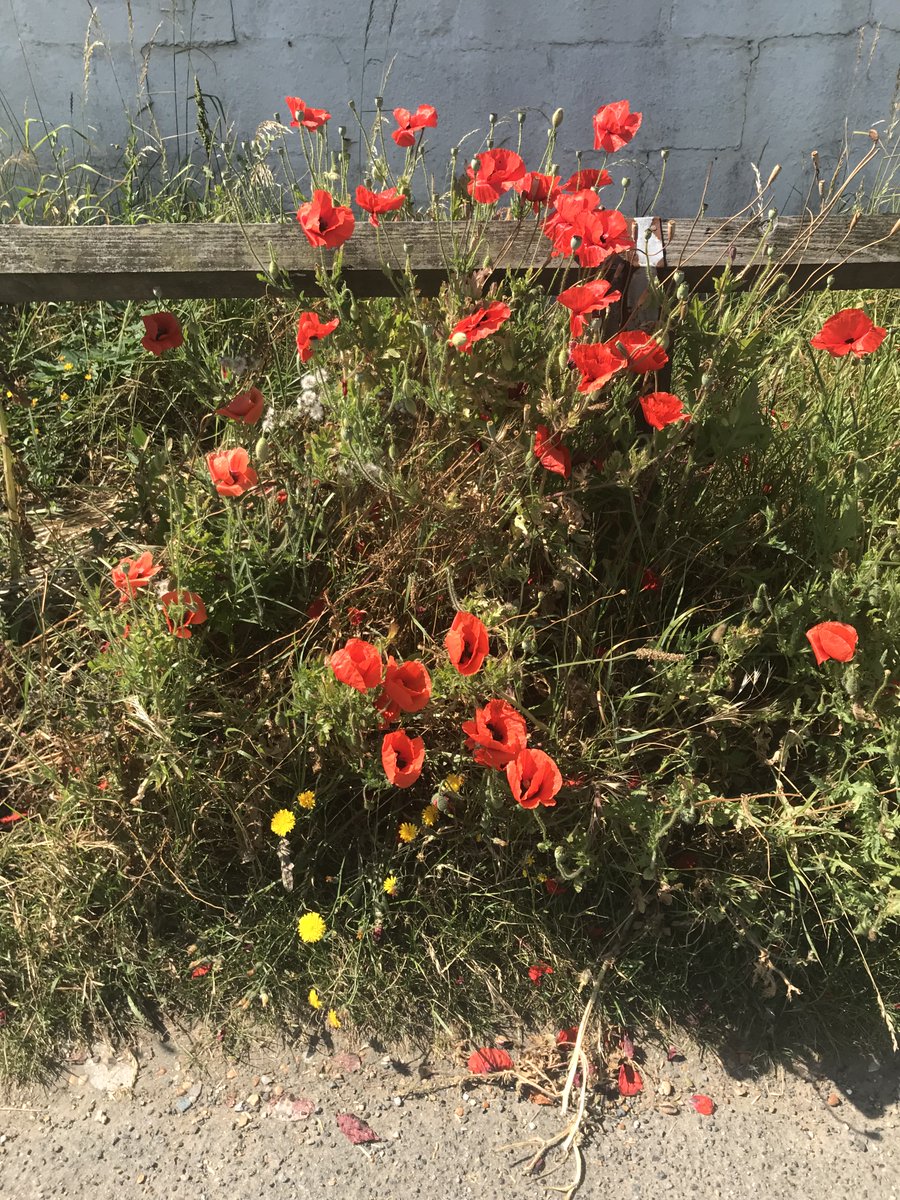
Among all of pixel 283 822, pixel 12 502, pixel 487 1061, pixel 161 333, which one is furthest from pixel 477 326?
pixel 487 1061

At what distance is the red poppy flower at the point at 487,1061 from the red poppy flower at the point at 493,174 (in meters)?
1.85

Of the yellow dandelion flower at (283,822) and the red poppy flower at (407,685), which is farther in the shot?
the yellow dandelion flower at (283,822)

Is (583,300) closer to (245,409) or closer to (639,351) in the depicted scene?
(639,351)

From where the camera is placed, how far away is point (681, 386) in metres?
2.33

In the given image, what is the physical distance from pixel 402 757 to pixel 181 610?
566 millimetres

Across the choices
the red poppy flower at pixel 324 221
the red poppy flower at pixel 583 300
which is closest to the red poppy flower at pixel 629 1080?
the red poppy flower at pixel 583 300

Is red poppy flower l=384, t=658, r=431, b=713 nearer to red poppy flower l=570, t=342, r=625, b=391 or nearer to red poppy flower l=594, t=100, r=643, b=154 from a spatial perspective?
red poppy flower l=570, t=342, r=625, b=391

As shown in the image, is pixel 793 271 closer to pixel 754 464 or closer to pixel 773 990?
pixel 754 464

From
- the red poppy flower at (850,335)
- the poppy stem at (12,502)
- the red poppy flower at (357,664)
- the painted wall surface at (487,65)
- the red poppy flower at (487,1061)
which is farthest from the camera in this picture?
the painted wall surface at (487,65)

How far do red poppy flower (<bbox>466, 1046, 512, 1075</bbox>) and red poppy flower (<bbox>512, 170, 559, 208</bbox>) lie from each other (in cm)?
188

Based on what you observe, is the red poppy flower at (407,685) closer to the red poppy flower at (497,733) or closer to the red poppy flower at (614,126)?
the red poppy flower at (497,733)

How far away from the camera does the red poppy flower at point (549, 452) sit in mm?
1783

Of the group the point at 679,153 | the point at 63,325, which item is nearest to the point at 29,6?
the point at 63,325

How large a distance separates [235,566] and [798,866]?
4.75 ft
